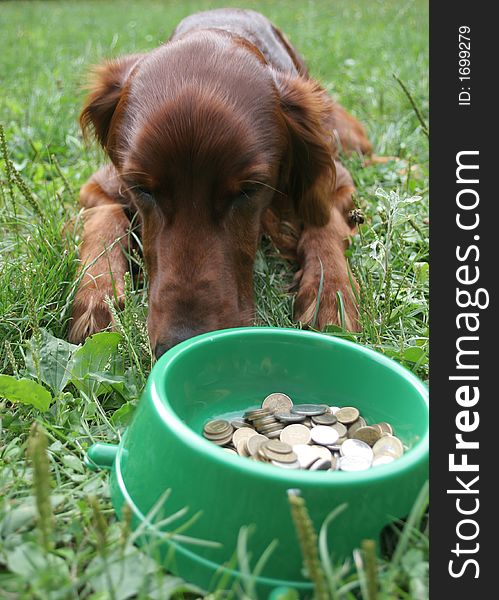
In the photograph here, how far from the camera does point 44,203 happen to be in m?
3.45

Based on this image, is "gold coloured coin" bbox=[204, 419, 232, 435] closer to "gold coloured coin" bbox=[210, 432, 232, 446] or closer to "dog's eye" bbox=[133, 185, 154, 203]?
"gold coloured coin" bbox=[210, 432, 232, 446]

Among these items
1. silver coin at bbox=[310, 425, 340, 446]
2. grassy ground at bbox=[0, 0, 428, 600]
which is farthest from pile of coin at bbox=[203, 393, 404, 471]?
grassy ground at bbox=[0, 0, 428, 600]

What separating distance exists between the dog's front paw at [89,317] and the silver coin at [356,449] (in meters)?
1.08

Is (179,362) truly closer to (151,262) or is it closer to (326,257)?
(151,262)

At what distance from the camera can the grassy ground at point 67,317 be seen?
153 centimetres

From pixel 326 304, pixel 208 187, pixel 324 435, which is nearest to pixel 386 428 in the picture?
pixel 324 435

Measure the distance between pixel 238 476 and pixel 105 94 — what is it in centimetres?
212

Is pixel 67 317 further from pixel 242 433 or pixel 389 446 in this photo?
pixel 389 446

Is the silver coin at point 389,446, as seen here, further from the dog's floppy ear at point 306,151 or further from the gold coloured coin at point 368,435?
the dog's floppy ear at point 306,151

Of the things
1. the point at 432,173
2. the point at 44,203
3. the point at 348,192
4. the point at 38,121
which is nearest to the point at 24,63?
the point at 38,121

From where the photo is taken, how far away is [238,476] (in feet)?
5.03

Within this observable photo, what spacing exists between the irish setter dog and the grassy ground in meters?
0.12

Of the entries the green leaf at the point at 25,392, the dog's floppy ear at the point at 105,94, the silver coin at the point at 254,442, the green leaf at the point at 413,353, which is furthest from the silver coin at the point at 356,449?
the dog's floppy ear at the point at 105,94

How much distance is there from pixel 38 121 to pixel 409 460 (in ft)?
12.2
